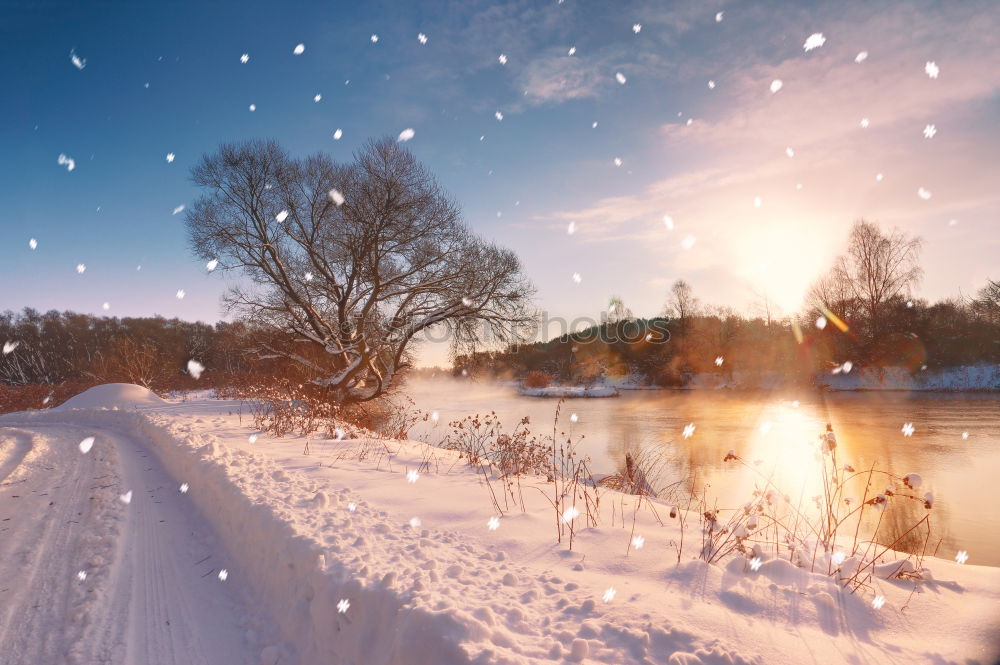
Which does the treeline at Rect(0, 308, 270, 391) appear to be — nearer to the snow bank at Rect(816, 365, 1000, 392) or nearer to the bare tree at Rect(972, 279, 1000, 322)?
the snow bank at Rect(816, 365, 1000, 392)

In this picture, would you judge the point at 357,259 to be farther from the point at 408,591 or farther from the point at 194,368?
the point at 194,368

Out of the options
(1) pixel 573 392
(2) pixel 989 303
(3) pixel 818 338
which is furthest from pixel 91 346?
(2) pixel 989 303

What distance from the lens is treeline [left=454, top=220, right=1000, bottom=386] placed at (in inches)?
924

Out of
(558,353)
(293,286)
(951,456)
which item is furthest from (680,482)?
(558,353)

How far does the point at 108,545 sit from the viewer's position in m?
3.90

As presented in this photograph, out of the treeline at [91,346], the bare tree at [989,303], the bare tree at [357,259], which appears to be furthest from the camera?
the treeline at [91,346]

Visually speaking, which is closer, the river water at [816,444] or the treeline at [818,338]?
the river water at [816,444]

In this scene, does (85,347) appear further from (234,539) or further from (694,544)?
(694,544)

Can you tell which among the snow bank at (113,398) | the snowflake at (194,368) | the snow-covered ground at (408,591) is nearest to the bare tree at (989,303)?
the snow-covered ground at (408,591)

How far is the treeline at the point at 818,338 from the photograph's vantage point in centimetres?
2347

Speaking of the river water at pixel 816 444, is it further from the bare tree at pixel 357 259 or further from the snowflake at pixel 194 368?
the snowflake at pixel 194 368

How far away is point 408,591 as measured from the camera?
254 cm

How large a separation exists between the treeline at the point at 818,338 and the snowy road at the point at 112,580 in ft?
44.5

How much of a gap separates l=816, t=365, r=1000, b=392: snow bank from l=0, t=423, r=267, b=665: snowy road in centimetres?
2978
